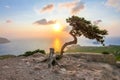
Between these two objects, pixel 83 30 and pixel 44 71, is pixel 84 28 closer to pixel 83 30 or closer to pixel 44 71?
pixel 83 30

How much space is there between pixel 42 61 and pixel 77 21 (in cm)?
837

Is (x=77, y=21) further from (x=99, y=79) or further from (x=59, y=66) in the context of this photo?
(x=99, y=79)

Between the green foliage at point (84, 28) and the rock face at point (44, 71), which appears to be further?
the green foliage at point (84, 28)

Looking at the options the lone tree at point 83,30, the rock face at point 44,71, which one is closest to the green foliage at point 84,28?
the lone tree at point 83,30

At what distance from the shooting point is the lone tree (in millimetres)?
33906

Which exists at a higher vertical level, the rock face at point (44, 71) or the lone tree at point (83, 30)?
the lone tree at point (83, 30)

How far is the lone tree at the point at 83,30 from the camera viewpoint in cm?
3391

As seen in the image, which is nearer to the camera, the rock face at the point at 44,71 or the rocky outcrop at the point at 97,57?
the rock face at the point at 44,71

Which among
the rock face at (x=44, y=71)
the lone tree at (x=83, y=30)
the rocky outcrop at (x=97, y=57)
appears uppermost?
the lone tree at (x=83, y=30)

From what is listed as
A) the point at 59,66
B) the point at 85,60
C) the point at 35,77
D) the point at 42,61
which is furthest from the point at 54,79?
the point at 85,60

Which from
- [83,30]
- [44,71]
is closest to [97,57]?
[83,30]

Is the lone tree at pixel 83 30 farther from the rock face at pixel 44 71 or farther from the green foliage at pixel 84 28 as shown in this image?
the rock face at pixel 44 71

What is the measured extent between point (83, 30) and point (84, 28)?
1.58 feet

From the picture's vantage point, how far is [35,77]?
76.9 ft
